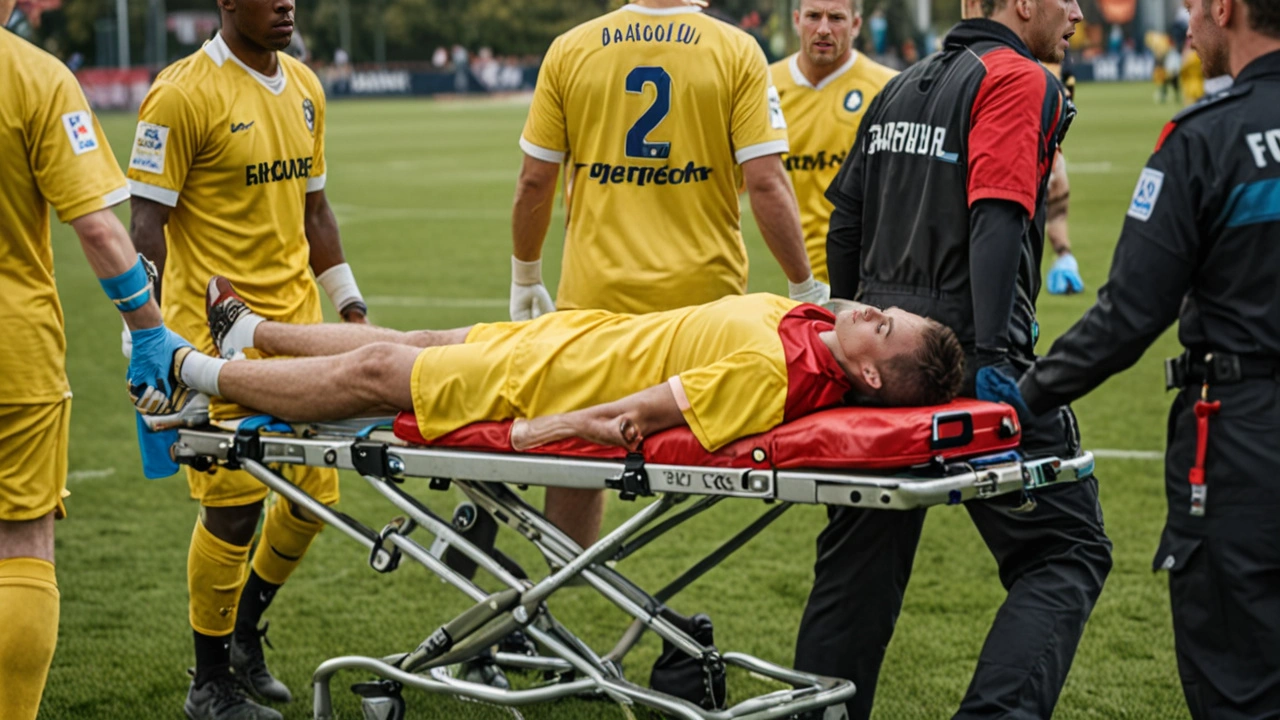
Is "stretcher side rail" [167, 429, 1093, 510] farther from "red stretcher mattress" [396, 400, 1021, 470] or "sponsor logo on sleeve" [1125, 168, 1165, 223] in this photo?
"sponsor logo on sleeve" [1125, 168, 1165, 223]

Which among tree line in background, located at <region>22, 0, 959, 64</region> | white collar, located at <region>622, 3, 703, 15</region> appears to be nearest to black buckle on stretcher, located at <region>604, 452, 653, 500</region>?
white collar, located at <region>622, 3, 703, 15</region>

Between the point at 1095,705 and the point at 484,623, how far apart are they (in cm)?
208

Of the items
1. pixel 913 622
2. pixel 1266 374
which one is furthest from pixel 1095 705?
pixel 1266 374

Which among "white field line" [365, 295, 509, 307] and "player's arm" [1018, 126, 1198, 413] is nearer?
"player's arm" [1018, 126, 1198, 413]

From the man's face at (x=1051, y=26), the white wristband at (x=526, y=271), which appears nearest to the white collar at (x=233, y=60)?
the white wristband at (x=526, y=271)

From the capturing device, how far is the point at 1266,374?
326cm

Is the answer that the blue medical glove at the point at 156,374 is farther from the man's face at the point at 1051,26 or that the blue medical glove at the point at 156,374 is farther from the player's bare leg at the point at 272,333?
the man's face at the point at 1051,26

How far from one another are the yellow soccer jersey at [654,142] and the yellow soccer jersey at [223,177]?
0.87m

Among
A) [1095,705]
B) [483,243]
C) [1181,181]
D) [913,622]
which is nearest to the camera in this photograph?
[1181,181]

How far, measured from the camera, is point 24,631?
3971 millimetres

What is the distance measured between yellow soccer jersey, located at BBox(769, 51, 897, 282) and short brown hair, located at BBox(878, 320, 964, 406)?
8.57 feet

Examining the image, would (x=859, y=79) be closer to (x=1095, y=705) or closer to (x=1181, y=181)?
(x=1095, y=705)

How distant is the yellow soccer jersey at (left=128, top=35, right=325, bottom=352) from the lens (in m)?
4.93

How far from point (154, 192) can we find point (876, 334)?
95.4 inches
